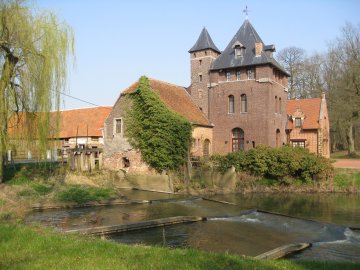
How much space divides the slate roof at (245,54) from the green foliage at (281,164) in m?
7.44

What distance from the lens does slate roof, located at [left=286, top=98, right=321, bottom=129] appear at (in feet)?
106

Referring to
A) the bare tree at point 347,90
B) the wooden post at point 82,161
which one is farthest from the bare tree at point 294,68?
the wooden post at point 82,161

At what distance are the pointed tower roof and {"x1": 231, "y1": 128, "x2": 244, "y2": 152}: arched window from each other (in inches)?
284

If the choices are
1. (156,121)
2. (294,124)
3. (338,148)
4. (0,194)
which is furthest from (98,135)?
(338,148)

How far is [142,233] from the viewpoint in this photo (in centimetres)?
1263

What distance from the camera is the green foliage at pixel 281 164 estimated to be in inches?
960

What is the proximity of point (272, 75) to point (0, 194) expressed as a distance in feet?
70.2

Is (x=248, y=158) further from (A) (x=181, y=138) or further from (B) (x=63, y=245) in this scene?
(B) (x=63, y=245)

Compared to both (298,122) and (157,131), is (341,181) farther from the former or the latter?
(157,131)

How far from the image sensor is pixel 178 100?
97.7 feet

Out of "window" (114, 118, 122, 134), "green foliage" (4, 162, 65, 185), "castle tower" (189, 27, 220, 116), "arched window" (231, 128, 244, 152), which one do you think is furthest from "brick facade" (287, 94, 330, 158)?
"green foliage" (4, 162, 65, 185)

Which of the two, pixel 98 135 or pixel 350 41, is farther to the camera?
pixel 350 41

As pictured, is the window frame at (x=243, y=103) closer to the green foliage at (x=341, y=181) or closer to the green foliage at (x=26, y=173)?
the green foliage at (x=341, y=181)

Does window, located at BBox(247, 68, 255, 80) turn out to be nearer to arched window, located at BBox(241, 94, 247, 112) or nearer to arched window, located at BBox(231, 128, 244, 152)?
arched window, located at BBox(241, 94, 247, 112)
